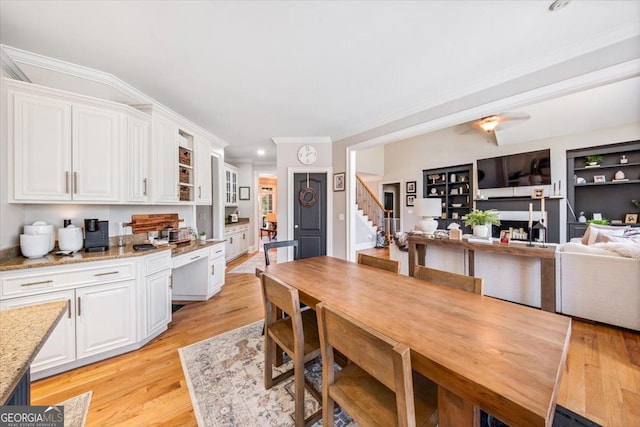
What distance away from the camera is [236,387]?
1.78m

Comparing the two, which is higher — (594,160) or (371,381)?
(594,160)

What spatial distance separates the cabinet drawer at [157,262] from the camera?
90.1 inches

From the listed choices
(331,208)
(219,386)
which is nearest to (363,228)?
(331,208)

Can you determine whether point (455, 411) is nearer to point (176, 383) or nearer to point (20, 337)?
point (20, 337)

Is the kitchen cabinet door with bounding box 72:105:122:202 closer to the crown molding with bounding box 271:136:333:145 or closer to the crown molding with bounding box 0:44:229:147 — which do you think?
the crown molding with bounding box 0:44:229:147

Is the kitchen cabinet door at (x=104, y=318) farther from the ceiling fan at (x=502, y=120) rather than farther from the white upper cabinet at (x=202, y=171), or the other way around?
the ceiling fan at (x=502, y=120)

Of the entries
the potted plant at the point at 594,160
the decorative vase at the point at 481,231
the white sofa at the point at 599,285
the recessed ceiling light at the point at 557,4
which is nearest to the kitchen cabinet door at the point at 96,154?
the recessed ceiling light at the point at 557,4

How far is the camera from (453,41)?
194cm

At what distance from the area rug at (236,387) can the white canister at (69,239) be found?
52.3 inches

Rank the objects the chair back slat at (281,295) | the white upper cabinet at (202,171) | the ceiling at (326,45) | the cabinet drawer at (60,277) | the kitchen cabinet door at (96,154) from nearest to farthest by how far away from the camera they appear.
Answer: the chair back slat at (281,295) < the ceiling at (326,45) < the cabinet drawer at (60,277) < the kitchen cabinet door at (96,154) < the white upper cabinet at (202,171)

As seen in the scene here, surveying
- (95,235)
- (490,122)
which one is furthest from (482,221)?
(95,235)

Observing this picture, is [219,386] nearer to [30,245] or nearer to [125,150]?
[30,245]

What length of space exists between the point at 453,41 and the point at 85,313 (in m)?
3.70

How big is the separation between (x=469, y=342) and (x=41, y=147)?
329 centimetres
